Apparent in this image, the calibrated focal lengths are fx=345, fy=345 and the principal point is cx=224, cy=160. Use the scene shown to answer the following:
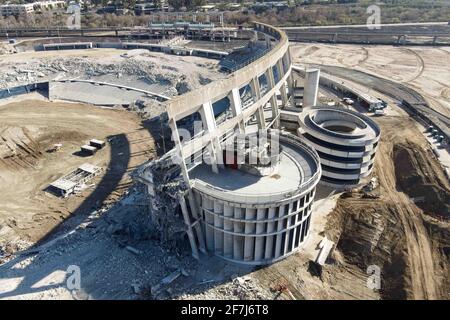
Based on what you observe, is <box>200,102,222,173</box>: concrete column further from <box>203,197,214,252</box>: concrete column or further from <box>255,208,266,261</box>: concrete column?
<box>255,208,266,261</box>: concrete column

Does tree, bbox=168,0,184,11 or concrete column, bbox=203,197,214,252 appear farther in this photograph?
tree, bbox=168,0,184,11

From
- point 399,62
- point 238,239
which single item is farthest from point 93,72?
point 399,62

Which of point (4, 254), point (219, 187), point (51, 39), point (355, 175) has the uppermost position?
point (51, 39)

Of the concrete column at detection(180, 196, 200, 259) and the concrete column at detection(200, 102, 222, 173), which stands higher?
the concrete column at detection(200, 102, 222, 173)

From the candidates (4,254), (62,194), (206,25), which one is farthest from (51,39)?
(4,254)

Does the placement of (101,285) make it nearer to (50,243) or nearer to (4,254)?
(50,243)

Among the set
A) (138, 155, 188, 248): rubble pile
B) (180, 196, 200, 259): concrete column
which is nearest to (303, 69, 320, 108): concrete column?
(138, 155, 188, 248): rubble pile
